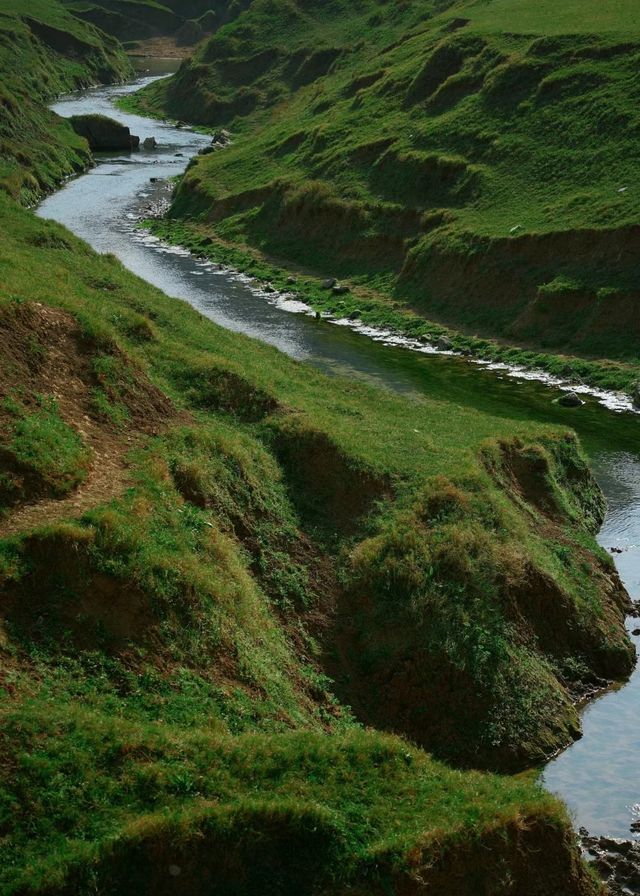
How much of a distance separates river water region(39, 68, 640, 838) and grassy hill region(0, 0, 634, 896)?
94 centimetres

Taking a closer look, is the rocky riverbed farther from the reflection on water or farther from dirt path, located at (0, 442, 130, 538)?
dirt path, located at (0, 442, 130, 538)

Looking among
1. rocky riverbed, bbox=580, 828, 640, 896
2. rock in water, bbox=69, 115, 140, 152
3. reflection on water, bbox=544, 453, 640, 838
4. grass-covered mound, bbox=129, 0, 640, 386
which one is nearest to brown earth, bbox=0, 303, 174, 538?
reflection on water, bbox=544, 453, 640, 838

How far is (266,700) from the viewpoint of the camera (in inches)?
789

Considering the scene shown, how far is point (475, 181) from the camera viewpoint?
64875 mm

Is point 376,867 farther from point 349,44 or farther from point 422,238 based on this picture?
point 349,44

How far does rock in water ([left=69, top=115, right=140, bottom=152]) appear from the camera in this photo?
107812mm

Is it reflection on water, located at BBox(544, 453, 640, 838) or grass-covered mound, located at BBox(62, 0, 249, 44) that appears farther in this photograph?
grass-covered mound, located at BBox(62, 0, 249, 44)

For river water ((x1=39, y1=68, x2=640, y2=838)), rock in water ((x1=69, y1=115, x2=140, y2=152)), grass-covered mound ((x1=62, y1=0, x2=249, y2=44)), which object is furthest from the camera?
grass-covered mound ((x1=62, y1=0, x2=249, y2=44))

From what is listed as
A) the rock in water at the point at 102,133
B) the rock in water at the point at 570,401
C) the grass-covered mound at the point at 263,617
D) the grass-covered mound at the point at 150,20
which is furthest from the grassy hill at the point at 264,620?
the grass-covered mound at the point at 150,20

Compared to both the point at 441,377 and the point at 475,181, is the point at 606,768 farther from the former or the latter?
the point at 475,181

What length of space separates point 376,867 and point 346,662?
27.7 feet

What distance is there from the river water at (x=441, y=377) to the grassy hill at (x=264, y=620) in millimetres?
944

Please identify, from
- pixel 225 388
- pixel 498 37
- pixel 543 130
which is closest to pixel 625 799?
pixel 225 388

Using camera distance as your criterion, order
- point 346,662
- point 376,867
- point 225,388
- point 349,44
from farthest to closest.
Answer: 1. point 349,44
2. point 225,388
3. point 346,662
4. point 376,867
